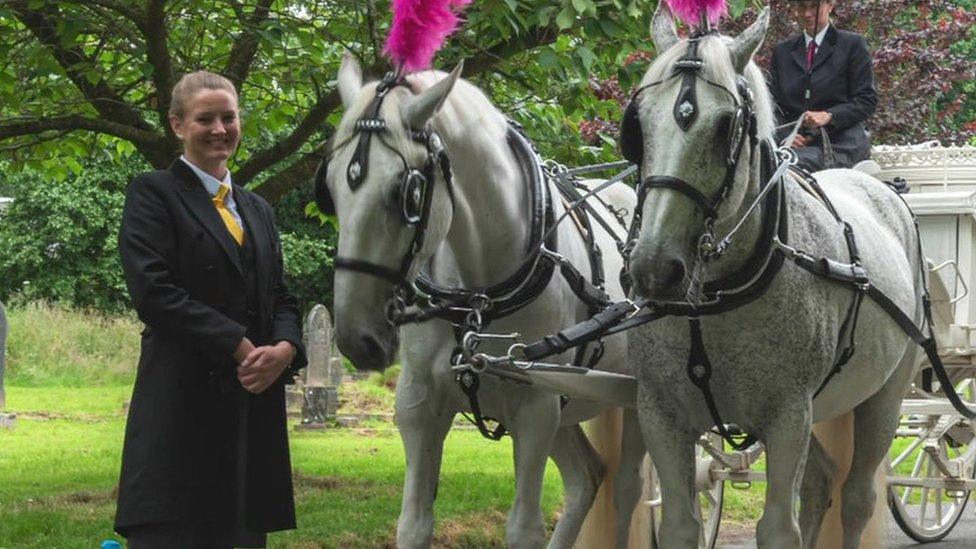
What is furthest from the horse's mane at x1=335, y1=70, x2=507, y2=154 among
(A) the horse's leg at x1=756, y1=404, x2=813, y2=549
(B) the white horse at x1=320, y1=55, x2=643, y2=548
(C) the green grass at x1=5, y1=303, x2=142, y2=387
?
(C) the green grass at x1=5, y1=303, x2=142, y2=387

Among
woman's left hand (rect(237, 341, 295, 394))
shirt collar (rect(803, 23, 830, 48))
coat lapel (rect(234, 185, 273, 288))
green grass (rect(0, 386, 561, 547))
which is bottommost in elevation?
green grass (rect(0, 386, 561, 547))

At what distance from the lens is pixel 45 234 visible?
3300 cm

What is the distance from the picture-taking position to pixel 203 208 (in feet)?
16.5

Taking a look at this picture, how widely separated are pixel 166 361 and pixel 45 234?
95.8 ft

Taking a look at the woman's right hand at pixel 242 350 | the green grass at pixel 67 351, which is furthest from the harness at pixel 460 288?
the green grass at pixel 67 351

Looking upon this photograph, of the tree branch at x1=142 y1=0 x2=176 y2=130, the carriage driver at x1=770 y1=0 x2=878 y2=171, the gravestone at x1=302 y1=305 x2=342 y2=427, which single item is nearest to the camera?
the carriage driver at x1=770 y1=0 x2=878 y2=171

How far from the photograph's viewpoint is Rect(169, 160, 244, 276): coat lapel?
4988mm

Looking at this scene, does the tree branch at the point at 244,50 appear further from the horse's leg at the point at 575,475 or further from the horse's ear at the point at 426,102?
the horse's ear at the point at 426,102

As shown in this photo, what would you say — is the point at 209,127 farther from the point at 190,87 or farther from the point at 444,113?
the point at 444,113

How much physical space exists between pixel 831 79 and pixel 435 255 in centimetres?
234

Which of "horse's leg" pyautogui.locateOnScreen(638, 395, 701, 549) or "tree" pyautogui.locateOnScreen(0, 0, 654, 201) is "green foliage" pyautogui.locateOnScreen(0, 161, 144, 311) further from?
"horse's leg" pyautogui.locateOnScreen(638, 395, 701, 549)

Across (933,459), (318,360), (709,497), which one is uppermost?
(318,360)

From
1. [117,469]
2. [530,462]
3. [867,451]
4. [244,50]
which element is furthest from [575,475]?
[117,469]

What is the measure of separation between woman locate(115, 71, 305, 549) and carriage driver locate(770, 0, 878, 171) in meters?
2.87
